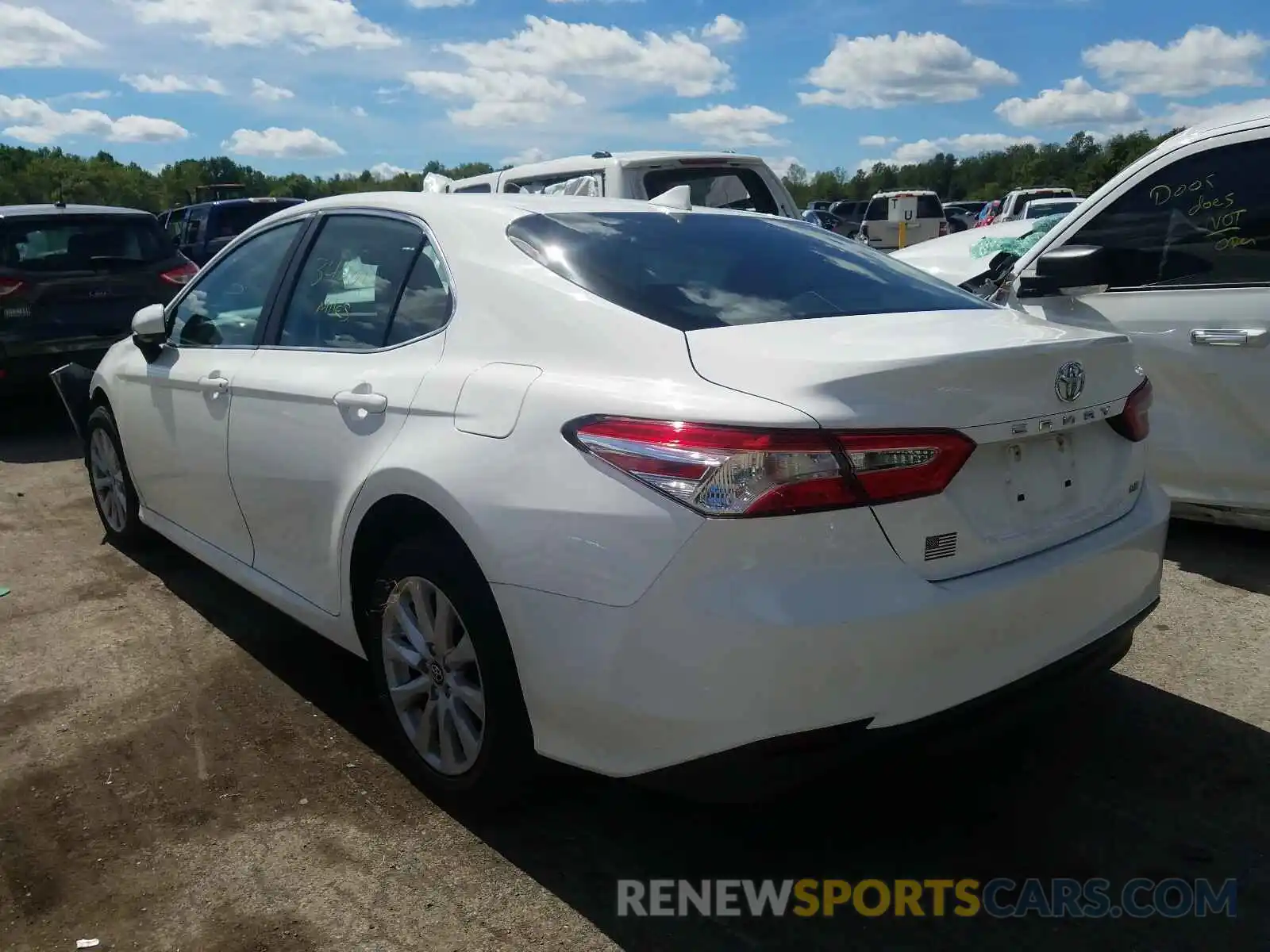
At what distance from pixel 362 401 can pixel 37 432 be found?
7213 mm

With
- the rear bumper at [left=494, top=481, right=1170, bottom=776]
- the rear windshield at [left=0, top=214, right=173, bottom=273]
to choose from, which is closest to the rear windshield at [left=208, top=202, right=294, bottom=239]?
the rear windshield at [left=0, top=214, right=173, bottom=273]

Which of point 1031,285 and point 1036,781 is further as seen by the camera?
point 1031,285

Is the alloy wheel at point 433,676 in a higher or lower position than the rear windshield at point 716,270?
lower

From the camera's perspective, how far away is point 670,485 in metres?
2.14

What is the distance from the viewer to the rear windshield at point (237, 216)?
15.5 meters

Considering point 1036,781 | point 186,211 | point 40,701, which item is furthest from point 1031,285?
point 186,211

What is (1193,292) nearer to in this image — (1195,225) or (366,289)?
(1195,225)

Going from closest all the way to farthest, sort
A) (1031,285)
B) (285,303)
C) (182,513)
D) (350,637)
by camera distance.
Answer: (350,637)
(285,303)
(182,513)
(1031,285)

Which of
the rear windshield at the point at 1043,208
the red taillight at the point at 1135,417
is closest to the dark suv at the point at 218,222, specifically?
the rear windshield at the point at 1043,208

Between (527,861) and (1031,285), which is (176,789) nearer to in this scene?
(527,861)

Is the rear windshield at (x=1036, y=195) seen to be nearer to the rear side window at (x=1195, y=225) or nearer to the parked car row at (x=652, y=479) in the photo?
the rear side window at (x=1195, y=225)

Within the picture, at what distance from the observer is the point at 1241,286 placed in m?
4.39

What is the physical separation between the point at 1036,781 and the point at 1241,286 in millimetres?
2579

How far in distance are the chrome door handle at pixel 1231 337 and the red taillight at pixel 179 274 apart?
742 cm
